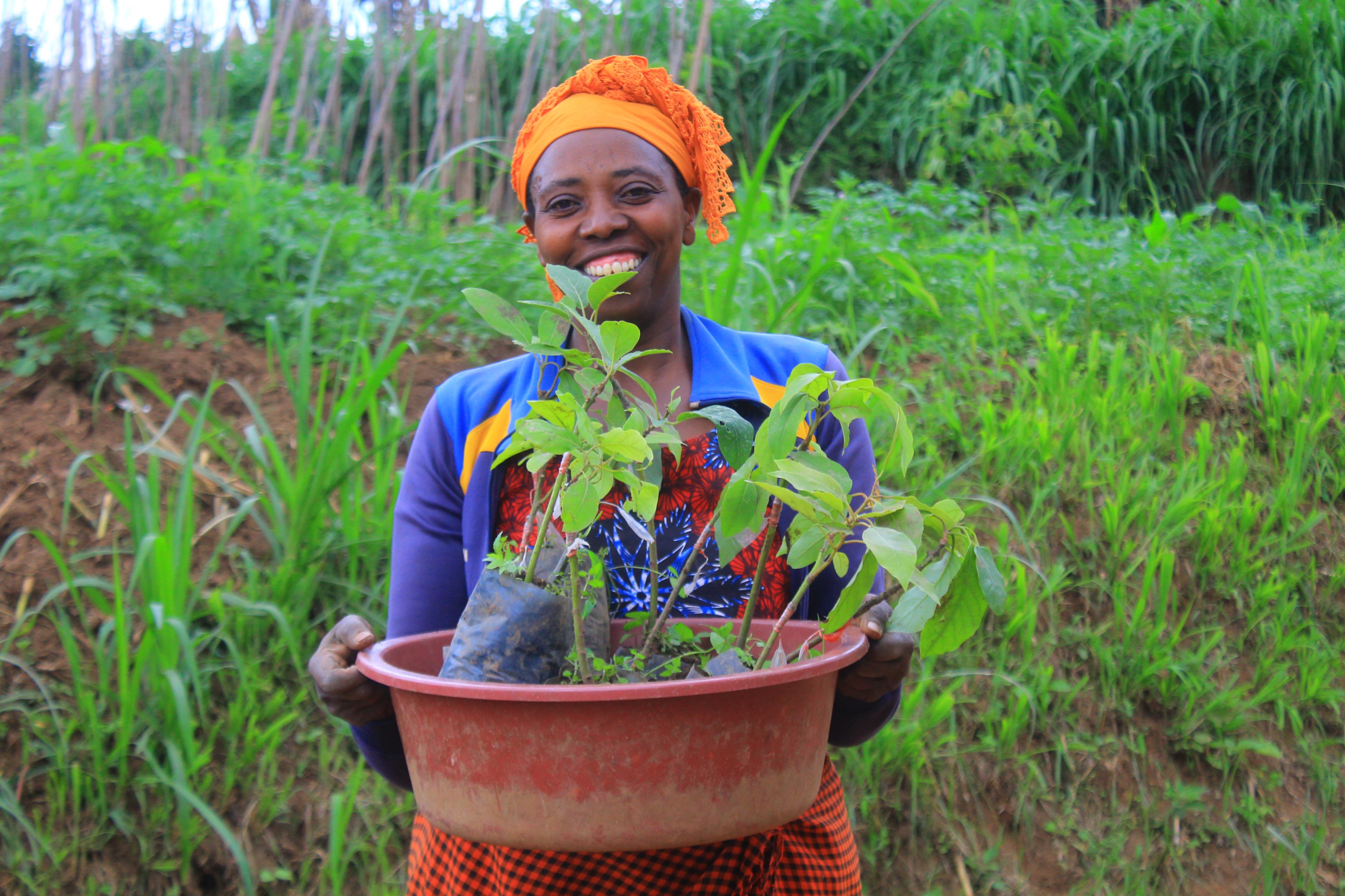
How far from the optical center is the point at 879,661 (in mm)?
1044

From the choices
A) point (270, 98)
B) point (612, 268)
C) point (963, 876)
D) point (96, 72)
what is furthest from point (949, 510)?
point (96, 72)

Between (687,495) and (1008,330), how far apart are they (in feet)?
6.53

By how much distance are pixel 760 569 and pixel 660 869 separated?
0.44m

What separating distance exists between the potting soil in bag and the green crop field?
1.10 m

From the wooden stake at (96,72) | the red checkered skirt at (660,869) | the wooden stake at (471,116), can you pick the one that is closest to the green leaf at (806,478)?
the red checkered skirt at (660,869)

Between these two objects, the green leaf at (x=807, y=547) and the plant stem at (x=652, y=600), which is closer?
the green leaf at (x=807, y=547)

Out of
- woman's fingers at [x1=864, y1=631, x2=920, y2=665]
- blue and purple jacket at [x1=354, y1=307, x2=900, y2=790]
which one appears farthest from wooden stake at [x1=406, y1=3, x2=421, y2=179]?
woman's fingers at [x1=864, y1=631, x2=920, y2=665]

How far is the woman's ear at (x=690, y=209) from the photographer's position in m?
1.39

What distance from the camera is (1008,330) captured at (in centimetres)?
295

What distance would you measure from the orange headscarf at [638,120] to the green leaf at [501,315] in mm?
476

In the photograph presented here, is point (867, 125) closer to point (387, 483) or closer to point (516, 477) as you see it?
point (387, 483)

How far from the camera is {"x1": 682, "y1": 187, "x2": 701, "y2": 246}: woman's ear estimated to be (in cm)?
139

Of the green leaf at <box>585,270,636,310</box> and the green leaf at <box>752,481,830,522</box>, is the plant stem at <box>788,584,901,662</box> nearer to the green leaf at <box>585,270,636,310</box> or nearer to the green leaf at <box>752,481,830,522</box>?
the green leaf at <box>752,481,830,522</box>

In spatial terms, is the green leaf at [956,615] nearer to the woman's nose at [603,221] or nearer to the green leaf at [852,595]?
the green leaf at [852,595]
